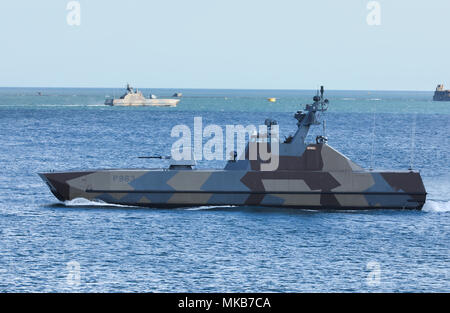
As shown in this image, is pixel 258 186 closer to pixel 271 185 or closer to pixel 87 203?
pixel 271 185

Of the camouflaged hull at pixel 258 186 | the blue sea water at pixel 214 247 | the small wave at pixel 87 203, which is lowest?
the blue sea water at pixel 214 247

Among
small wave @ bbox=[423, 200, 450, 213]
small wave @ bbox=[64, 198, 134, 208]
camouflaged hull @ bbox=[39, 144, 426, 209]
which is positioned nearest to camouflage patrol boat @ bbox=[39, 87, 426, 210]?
camouflaged hull @ bbox=[39, 144, 426, 209]

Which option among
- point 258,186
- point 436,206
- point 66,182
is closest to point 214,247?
point 258,186

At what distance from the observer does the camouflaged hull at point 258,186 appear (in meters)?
40.0

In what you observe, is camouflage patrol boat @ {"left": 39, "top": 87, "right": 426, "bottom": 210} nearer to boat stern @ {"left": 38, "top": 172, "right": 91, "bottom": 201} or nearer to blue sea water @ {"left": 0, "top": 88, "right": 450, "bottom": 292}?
boat stern @ {"left": 38, "top": 172, "right": 91, "bottom": 201}

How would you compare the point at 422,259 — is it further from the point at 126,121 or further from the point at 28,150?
the point at 126,121

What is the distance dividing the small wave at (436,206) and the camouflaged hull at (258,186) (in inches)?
59.1

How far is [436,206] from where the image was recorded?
42562 mm

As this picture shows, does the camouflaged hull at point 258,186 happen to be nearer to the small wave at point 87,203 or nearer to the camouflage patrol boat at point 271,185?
the camouflage patrol boat at point 271,185

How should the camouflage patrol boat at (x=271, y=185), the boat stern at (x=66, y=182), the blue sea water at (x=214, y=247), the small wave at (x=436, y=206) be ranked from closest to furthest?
the blue sea water at (x=214, y=247) < the camouflage patrol boat at (x=271, y=185) < the boat stern at (x=66, y=182) < the small wave at (x=436, y=206)

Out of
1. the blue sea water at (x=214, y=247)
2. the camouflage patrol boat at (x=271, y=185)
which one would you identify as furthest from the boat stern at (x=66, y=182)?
the blue sea water at (x=214, y=247)

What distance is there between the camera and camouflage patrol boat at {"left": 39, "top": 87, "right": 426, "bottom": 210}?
40.0 meters

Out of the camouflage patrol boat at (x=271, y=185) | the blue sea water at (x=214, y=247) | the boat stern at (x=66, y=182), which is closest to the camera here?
the blue sea water at (x=214, y=247)

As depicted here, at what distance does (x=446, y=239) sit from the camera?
34.9m
